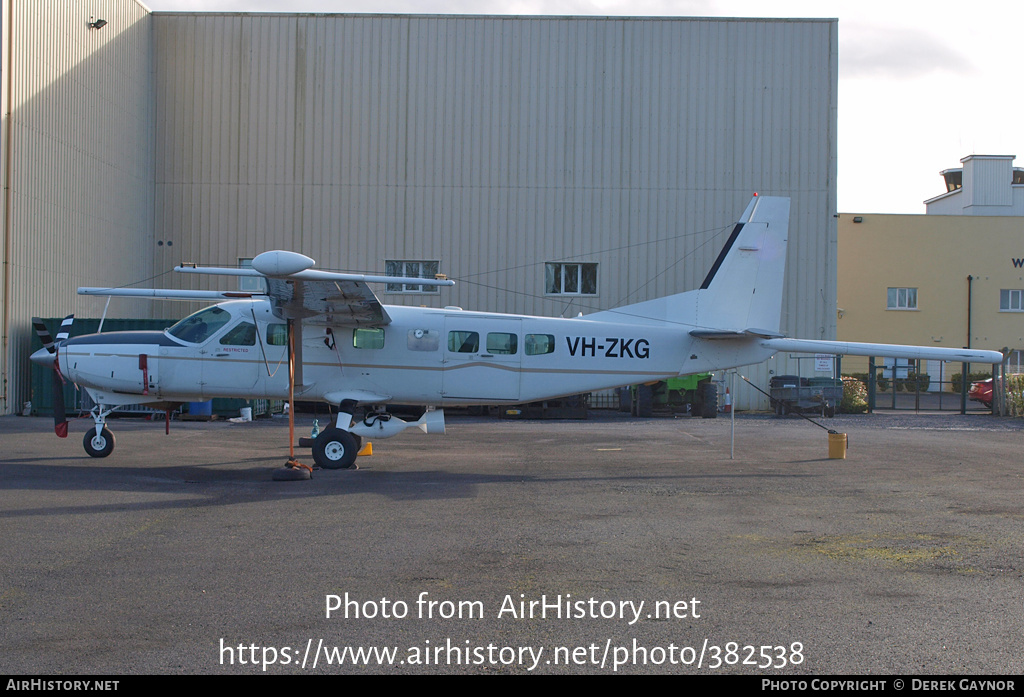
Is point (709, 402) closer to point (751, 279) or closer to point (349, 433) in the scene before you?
point (751, 279)

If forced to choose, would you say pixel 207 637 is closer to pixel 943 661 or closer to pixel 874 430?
pixel 943 661

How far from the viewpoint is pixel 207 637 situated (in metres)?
5.00

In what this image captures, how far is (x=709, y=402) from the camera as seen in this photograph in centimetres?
2570

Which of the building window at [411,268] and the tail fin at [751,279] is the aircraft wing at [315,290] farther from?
the building window at [411,268]

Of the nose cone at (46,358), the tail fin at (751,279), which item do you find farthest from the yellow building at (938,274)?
the nose cone at (46,358)

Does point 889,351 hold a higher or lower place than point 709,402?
higher

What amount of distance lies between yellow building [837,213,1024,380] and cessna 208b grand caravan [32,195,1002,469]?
33.8m

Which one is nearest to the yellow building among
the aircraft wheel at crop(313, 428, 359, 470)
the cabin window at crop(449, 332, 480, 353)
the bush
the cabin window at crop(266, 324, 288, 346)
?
the bush

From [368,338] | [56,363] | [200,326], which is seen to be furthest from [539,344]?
[56,363]

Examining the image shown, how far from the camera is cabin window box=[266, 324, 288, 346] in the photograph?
13602 millimetres

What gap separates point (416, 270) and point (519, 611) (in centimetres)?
2276

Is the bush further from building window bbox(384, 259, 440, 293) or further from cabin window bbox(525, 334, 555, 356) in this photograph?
cabin window bbox(525, 334, 555, 356)

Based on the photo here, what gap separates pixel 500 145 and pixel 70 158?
12477mm

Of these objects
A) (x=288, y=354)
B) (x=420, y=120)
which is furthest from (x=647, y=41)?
(x=288, y=354)
